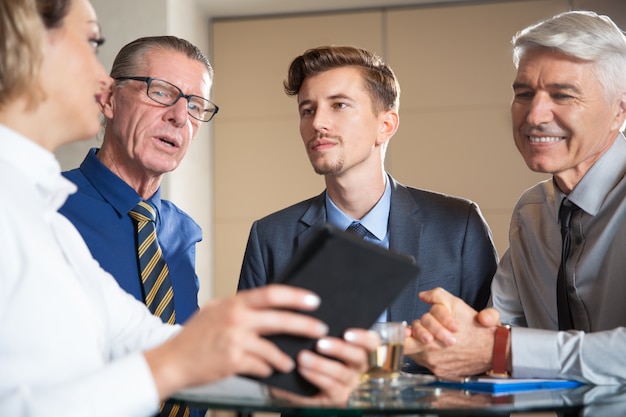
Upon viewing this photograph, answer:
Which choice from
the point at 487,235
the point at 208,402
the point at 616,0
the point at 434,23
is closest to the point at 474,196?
the point at 434,23

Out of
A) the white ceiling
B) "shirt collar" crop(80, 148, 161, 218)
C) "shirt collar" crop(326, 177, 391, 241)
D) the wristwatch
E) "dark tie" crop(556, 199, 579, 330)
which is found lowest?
the wristwatch

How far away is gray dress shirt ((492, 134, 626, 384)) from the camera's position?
5.74 feet

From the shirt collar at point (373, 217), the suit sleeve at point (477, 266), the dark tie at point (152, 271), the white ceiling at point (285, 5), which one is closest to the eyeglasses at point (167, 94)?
the dark tie at point (152, 271)

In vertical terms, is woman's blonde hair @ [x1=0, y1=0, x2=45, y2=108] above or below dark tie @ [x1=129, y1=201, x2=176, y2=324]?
above

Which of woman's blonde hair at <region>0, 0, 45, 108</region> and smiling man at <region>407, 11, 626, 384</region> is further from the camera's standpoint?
smiling man at <region>407, 11, 626, 384</region>

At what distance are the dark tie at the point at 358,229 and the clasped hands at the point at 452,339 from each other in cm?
81

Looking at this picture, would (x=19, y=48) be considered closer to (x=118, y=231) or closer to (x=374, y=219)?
(x=118, y=231)

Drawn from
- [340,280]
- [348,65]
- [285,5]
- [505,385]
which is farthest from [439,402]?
[285,5]

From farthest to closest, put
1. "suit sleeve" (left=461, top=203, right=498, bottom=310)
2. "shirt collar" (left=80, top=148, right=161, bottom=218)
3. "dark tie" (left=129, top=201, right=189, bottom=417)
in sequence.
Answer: "suit sleeve" (left=461, top=203, right=498, bottom=310) < "shirt collar" (left=80, top=148, right=161, bottom=218) < "dark tie" (left=129, top=201, right=189, bottom=417)

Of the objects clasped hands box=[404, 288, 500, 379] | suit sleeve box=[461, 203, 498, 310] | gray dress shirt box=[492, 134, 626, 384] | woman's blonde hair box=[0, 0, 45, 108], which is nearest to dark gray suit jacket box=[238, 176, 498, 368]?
suit sleeve box=[461, 203, 498, 310]

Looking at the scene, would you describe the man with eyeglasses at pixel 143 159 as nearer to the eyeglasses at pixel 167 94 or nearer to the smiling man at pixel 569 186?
the eyeglasses at pixel 167 94

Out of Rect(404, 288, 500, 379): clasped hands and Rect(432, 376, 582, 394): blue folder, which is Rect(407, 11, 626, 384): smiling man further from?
Rect(432, 376, 582, 394): blue folder

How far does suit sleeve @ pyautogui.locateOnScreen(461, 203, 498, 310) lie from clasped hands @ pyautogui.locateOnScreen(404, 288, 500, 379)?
0.68 meters

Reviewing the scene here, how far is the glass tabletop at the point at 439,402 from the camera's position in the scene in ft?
4.03
